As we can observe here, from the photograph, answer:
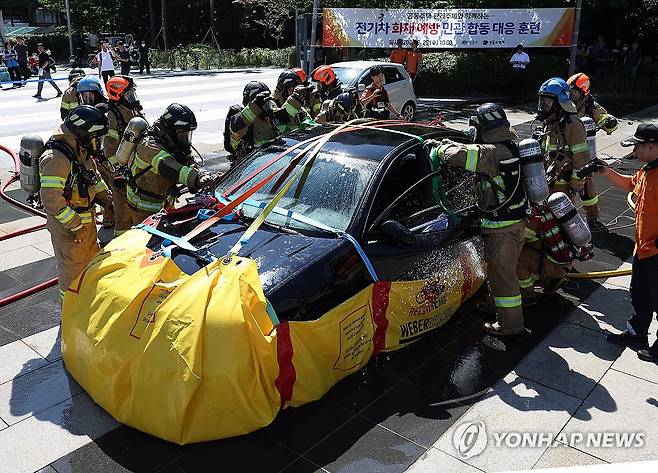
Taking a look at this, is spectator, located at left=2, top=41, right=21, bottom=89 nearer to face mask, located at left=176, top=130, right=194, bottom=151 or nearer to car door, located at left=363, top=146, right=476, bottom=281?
face mask, located at left=176, top=130, right=194, bottom=151

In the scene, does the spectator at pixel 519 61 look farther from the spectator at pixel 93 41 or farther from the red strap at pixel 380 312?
the spectator at pixel 93 41

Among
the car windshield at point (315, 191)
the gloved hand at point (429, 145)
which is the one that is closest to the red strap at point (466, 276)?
the gloved hand at point (429, 145)

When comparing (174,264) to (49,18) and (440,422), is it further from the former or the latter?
(49,18)

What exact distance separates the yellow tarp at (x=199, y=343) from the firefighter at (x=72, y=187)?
32.7 inches

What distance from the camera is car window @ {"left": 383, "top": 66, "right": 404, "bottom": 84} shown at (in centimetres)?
1471

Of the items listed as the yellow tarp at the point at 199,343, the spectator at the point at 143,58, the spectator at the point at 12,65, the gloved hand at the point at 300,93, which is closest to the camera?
the yellow tarp at the point at 199,343

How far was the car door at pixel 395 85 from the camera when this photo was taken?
14602mm

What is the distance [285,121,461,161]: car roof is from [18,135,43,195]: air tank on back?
2.06 m

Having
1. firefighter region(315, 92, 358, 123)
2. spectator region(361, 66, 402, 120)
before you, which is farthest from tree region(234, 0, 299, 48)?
firefighter region(315, 92, 358, 123)

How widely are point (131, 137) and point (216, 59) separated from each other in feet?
97.4

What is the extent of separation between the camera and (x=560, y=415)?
13.1ft

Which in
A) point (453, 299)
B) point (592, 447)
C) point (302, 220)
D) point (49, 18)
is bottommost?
point (592, 447)

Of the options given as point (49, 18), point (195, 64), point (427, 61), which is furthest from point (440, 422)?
point (49, 18)

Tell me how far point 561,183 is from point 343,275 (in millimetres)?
3725
